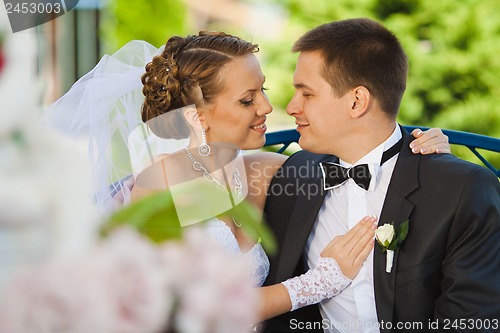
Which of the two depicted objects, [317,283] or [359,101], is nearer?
[317,283]

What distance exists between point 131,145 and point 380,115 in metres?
0.94

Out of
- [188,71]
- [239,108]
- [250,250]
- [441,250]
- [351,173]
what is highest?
[188,71]

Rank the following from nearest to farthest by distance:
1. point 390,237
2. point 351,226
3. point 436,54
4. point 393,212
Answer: point 390,237 < point 393,212 < point 351,226 < point 436,54

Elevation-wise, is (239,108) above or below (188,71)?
below

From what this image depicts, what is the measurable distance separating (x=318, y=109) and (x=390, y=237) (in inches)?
22.8

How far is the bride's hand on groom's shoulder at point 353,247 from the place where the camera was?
2.39 m

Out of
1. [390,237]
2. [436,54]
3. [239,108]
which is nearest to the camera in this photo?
[390,237]

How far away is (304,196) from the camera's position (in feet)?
8.87

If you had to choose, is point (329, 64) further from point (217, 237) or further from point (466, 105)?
point (466, 105)

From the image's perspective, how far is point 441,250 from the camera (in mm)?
2379

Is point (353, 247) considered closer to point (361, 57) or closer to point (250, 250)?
point (250, 250)

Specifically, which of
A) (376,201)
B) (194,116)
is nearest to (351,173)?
(376,201)

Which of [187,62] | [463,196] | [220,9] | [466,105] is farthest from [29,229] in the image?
[220,9]

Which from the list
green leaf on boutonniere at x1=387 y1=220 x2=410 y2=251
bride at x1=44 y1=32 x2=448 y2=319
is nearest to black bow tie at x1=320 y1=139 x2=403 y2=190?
bride at x1=44 y1=32 x2=448 y2=319
